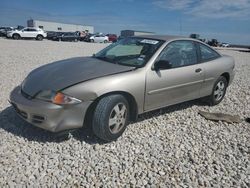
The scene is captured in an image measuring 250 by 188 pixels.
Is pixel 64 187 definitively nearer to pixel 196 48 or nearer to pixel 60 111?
pixel 60 111

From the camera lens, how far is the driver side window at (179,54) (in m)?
4.36

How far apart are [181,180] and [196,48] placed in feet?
9.67

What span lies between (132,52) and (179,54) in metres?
0.86

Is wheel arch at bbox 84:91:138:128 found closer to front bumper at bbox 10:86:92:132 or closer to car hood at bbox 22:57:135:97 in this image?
front bumper at bbox 10:86:92:132

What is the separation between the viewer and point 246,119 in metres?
5.03

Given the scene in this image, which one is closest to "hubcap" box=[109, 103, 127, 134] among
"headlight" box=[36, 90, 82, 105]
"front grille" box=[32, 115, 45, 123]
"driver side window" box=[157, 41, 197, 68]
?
"headlight" box=[36, 90, 82, 105]

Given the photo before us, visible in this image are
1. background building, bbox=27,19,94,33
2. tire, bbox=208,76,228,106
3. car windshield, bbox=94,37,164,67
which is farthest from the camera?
background building, bbox=27,19,94,33

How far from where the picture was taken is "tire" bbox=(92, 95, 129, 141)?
3.46 metres

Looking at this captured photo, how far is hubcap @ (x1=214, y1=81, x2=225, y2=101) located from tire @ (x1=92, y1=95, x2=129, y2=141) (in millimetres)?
2678

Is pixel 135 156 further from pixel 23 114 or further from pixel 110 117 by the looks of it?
pixel 23 114

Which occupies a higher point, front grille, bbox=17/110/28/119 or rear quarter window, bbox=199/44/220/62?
rear quarter window, bbox=199/44/220/62

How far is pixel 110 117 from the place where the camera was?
3602 millimetres

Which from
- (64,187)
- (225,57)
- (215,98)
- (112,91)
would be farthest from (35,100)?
(225,57)

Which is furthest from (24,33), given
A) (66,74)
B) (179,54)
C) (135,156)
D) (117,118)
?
(135,156)
